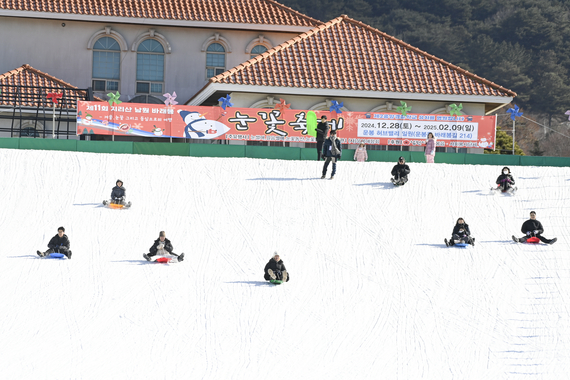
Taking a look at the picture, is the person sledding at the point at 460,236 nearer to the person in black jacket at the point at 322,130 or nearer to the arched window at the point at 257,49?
the person in black jacket at the point at 322,130

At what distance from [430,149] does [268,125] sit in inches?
233

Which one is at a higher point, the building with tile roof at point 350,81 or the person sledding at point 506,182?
the building with tile roof at point 350,81

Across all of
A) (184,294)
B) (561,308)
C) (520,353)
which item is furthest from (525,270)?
(184,294)

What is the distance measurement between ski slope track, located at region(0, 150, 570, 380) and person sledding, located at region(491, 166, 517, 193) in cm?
36

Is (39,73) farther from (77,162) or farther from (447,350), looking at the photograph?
(447,350)

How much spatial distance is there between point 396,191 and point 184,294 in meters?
9.33

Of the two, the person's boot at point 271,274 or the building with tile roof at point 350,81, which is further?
the building with tile roof at point 350,81

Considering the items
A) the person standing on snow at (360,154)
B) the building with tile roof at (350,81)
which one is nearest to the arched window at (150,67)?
the building with tile roof at (350,81)

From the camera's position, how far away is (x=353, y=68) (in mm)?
31844

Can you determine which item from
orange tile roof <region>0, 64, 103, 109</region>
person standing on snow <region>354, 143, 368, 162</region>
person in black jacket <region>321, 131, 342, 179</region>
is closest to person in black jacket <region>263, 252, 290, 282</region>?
person in black jacket <region>321, 131, 342, 179</region>

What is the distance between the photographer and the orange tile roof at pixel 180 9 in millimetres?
36562

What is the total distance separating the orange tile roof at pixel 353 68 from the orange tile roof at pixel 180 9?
539cm

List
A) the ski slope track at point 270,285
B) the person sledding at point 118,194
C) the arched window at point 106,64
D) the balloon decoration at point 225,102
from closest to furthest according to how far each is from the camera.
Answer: the ski slope track at point 270,285 → the person sledding at point 118,194 → the balloon decoration at point 225,102 → the arched window at point 106,64

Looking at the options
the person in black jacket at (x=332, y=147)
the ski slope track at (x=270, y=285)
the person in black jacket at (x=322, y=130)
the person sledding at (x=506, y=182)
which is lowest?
the ski slope track at (x=270, y=285)
